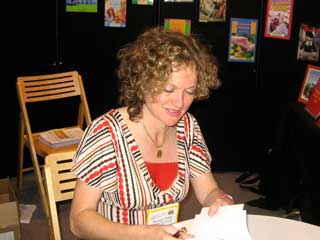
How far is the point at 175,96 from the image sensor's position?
1567 millimetres

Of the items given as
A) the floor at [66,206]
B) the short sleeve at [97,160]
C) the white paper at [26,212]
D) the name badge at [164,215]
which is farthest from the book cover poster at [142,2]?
the name badge at [164,215]

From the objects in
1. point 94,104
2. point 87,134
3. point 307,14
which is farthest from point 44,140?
point 307,14

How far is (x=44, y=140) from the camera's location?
10.0 ft

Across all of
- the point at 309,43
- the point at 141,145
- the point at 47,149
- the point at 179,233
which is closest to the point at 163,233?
the point at 179,233

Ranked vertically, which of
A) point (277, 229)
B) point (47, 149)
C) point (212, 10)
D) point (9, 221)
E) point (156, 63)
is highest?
point (212, 10)

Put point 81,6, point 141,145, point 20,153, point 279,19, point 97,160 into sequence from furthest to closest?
point 279,19
point 81,6
point 20,153
point 141,145
point 97,160

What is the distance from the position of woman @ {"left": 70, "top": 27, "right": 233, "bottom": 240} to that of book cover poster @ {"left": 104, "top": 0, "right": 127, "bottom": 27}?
6.05 ft

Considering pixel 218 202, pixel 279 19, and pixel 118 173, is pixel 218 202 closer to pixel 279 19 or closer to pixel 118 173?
pixel 118 173

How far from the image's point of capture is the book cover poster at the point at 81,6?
3.37m

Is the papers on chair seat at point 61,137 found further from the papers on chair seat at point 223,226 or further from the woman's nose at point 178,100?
the papers on chair seat at point 223,226

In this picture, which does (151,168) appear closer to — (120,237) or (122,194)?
(122,194)

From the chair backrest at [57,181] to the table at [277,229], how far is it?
45 cm

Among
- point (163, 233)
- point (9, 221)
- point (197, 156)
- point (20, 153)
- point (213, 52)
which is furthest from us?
Answer: point (213, 52)

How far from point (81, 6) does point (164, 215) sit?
2204 millimetres
